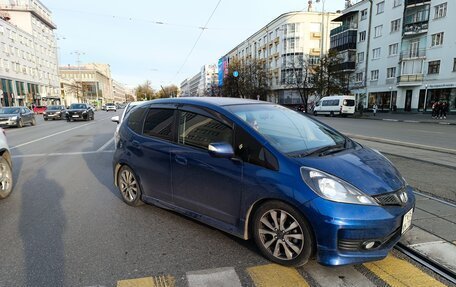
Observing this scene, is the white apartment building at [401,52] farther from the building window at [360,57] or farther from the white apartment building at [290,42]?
the white apartment building at [290,42]

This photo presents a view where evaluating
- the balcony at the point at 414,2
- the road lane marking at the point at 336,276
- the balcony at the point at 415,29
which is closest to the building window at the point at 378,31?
the balcony at the point at 415,29

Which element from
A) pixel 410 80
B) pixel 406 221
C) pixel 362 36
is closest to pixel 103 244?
pixel 406 221

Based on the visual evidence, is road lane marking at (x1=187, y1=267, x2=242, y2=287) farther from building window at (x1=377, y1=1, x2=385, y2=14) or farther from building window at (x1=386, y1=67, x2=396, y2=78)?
building window at (x1=377, y1=1, x2=385, y2=14)

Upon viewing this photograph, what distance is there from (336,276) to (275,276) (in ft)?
1.84

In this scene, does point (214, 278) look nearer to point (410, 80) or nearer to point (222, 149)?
point (222, 149)

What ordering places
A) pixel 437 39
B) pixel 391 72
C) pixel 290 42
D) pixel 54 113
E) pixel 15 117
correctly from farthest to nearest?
1. pixel 290 42
2. pixel 391 72
3. pixel 437 39
4. pixel 54 113
5. pixel 15 117

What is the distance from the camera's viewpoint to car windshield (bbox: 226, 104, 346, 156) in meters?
3.34

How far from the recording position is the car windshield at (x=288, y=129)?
334cm

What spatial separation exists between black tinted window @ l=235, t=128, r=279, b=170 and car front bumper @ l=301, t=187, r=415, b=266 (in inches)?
21.3

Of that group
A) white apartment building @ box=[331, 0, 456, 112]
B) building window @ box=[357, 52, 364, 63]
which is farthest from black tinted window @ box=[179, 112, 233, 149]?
building window @ box=[357, 52, 364, 63]

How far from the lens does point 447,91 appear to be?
34156 mm

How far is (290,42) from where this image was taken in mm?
63312

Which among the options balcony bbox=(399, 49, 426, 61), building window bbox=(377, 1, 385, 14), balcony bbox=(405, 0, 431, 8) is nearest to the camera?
balcony bbox=(405, 0, 431, 8)

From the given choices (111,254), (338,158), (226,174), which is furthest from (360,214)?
(111,254)
